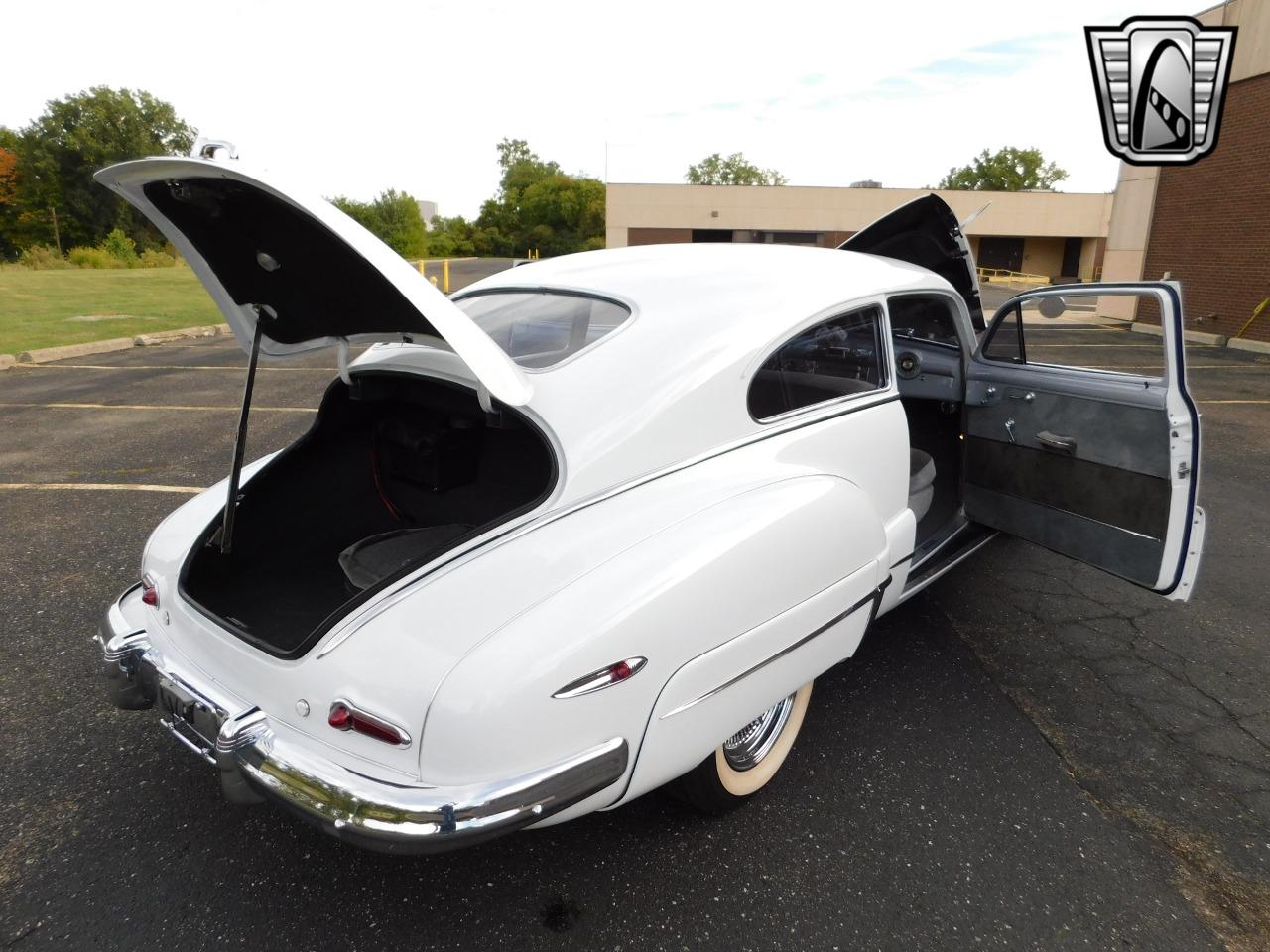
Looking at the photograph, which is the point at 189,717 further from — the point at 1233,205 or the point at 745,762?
the point at 1233,205

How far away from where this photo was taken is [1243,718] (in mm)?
2959

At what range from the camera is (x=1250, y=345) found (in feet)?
46.3

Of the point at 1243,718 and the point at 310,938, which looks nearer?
the point at 310,938

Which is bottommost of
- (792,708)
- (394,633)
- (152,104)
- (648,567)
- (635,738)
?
(792,708)

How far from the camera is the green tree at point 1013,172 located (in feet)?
247

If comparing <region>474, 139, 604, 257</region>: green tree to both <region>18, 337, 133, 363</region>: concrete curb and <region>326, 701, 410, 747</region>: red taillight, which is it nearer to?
<region>18, 337, 133, 363</region>: concrete curb

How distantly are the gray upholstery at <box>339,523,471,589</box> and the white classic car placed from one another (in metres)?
0.02

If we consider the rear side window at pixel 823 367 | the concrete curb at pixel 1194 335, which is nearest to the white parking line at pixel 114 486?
the rear side window at pixel 823 367

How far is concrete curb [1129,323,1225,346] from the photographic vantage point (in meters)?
14.9

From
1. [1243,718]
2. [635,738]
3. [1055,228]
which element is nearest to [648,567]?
[635,738]

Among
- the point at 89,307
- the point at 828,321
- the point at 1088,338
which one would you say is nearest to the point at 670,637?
the point at 828,321

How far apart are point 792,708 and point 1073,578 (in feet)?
8.17

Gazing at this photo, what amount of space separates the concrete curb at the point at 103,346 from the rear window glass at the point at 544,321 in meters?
10.5

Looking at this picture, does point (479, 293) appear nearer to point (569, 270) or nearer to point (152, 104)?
point (569, 270)
